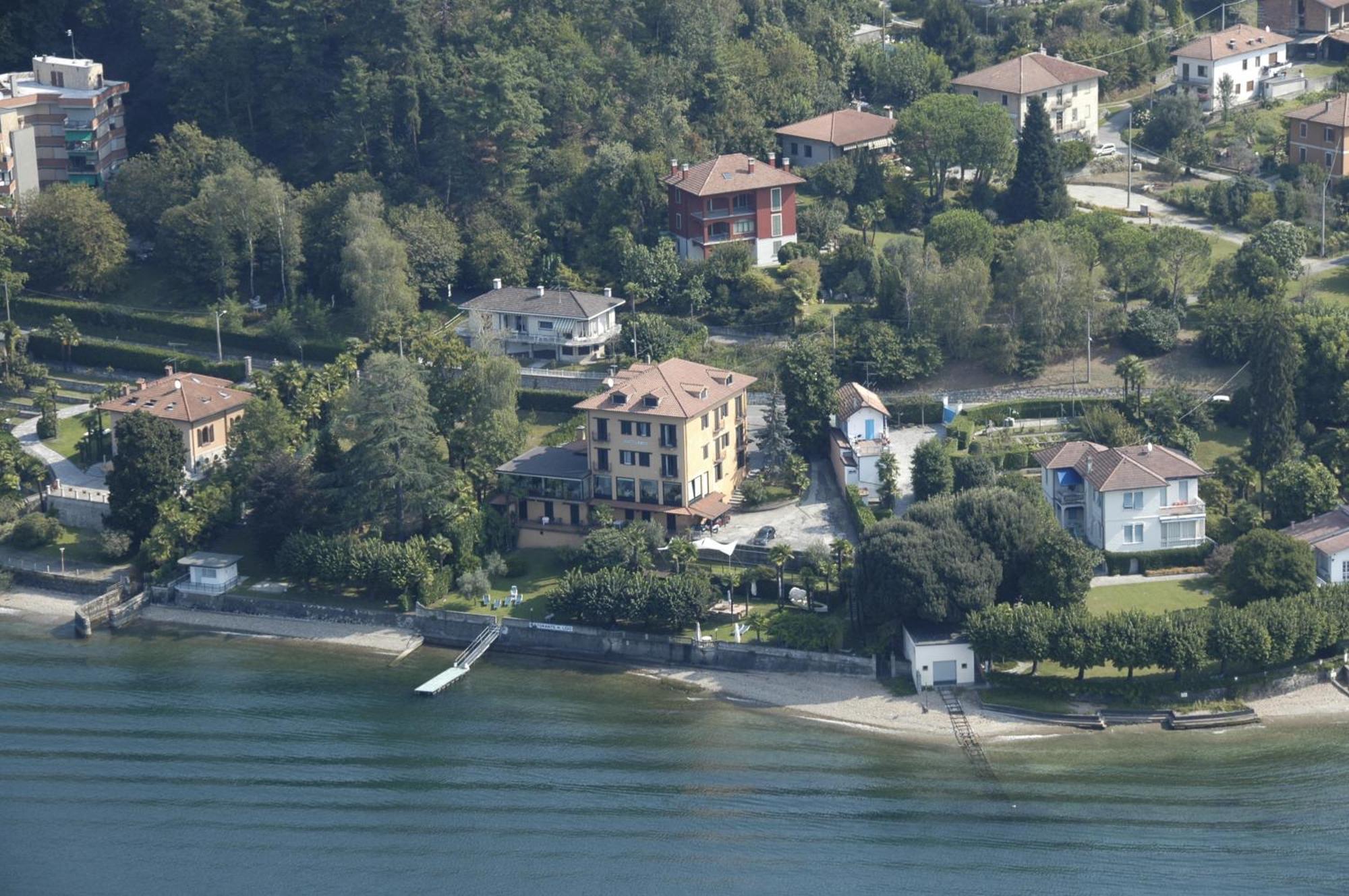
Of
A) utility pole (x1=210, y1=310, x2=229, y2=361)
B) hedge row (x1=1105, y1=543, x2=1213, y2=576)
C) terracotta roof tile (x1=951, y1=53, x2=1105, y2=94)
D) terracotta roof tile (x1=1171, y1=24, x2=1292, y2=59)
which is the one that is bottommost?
hedge row (x1=1105, y1=543, x2=1213, y2=576)

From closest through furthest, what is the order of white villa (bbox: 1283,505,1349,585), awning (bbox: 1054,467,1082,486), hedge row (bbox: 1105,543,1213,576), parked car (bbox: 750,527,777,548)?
white villa (bbox: 1283,505,1349,585) < hedge row (bbox: 1105,543,1213,576) < parked car (bbox: 750,527,777,548) < awning (bbox: 1054,467,1082,486)

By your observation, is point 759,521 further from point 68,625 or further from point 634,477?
point 68,625

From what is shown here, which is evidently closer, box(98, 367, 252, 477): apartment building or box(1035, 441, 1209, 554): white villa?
box(1035, 441, 1209, 554): white villa

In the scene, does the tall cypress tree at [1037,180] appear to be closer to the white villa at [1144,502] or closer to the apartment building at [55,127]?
the white villa at [1144,502]

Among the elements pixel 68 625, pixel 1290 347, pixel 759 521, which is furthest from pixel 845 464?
pixel 68 625

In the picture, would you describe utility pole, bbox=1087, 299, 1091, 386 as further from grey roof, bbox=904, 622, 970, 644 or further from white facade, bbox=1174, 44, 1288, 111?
white facade, bbox=1174, 44, 1288, 111

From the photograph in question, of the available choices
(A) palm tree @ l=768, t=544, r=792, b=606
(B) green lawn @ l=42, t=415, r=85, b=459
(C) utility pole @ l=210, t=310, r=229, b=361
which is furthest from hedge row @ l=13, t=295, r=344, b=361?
(A) palm tree @ l=768, t=544, r=792, b=606

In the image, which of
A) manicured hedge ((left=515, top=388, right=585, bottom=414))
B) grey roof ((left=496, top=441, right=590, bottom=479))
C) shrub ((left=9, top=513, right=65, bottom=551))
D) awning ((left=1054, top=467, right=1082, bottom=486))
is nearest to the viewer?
awning ((left=1054, top=467, right=1082, bottom=486))

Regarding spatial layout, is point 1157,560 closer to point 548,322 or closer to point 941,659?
point 941,659
